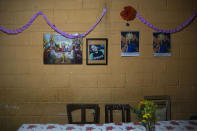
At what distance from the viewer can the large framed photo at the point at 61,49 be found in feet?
7.02

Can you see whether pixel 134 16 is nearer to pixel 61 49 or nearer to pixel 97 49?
pixel 97 49

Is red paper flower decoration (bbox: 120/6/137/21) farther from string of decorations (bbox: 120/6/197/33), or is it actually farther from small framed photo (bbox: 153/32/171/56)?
small framed photo (bbox: 153/32/171/56)

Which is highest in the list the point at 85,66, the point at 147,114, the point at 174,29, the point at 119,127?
the point at 174,29

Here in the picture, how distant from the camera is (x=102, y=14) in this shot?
215cm

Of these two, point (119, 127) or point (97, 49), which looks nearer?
point (119, 127)

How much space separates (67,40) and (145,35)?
115 cm

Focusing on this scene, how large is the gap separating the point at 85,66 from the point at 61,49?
1.40 ft

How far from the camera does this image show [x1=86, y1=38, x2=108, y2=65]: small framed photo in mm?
2158

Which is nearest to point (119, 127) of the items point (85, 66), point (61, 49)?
point (85, 66)

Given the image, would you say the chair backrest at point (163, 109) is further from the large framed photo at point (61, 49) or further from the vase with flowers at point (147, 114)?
the large framed photo at point (61, 49)

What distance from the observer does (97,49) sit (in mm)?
2158

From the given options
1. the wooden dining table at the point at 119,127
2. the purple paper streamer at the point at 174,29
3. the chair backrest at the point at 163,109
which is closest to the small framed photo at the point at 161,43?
the purple paper streamer at the point at 174,29

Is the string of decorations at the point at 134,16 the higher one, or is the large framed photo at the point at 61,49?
the string of decorations at the point at 134,16

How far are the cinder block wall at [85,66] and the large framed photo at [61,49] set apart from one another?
0.26 feet
